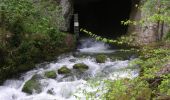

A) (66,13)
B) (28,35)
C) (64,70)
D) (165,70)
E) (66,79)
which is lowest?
(66,79)

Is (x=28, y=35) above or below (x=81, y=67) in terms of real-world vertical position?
above

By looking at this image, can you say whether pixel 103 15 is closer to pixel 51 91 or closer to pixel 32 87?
pixel 32 87

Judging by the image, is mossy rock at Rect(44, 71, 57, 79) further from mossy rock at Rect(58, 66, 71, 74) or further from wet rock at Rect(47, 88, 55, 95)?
wet rock at Rect(47, 88, 55, 95)

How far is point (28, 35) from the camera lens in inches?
508

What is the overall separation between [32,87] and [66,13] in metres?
5.19

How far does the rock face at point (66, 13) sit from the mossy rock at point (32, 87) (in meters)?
4.06

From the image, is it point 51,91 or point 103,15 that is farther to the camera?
point 103,15

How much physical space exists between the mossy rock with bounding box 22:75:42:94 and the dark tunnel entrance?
7036 mm

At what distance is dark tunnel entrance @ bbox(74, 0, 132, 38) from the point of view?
18453 mm

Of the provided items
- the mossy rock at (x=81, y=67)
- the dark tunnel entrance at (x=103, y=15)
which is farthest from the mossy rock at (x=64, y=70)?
the dark tunnel entrance at (x=103, y=15)

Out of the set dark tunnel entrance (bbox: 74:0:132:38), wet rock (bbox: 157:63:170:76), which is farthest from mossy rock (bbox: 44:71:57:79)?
dark tunnel entrance (bbox: 74:0:132:38)

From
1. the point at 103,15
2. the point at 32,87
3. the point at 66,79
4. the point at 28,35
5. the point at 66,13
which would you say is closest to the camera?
the point at 32,87

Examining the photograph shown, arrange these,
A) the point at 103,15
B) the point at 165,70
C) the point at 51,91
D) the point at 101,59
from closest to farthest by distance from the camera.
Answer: the point at 165,70
the point at 51,91
the point at 101,59
the point at 103,15

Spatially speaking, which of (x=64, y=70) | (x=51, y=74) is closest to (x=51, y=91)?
(x=51, y=74)
